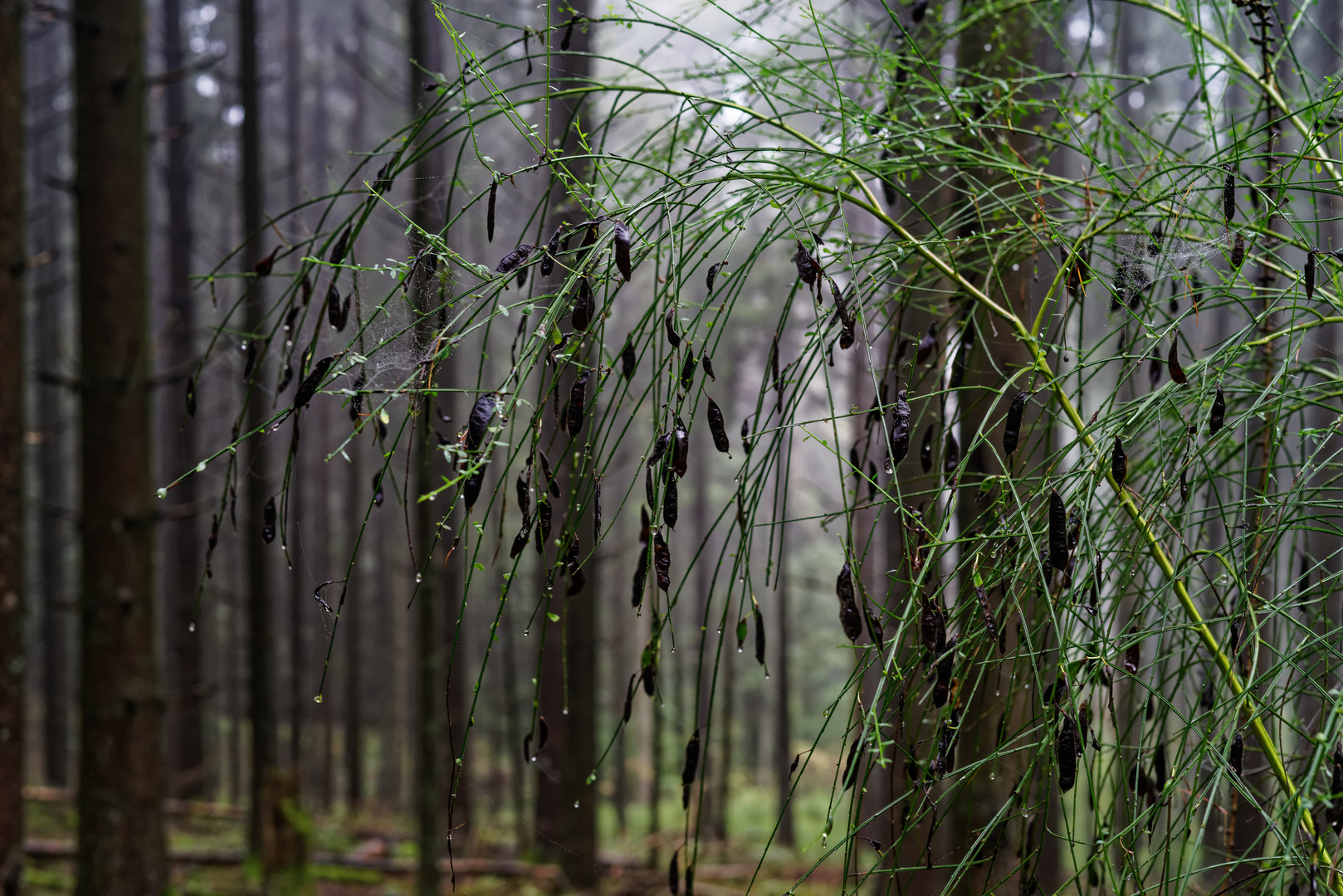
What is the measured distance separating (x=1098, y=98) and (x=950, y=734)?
1.36 metres

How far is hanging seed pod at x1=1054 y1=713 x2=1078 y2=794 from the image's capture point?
1.01 metres

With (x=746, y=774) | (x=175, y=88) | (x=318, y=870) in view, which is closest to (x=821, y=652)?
(x=746, y=774)

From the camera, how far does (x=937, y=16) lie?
2.02 meters

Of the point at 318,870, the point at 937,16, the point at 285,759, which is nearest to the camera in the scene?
the point at 937,16

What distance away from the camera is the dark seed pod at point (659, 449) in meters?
1.11

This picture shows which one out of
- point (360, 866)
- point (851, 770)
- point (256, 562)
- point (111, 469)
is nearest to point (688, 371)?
point (851, 770)

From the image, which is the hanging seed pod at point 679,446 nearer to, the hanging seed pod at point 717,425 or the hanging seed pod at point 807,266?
the hanging seed pod at point 717,425

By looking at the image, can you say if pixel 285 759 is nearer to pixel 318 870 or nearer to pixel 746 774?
pixel 746 774

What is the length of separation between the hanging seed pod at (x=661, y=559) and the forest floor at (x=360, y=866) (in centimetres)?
498

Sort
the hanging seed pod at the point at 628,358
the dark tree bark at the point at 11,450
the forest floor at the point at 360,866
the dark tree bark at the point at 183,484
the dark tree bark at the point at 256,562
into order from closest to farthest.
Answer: the hanging seed pod at the point at 628,358, the dark tree bark at the point at 11,450, the dark tree bark at the point at 256,562, the forest floor at the point at 360,866, the dark tree bark at the point at 183,484

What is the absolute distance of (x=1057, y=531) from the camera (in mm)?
1084

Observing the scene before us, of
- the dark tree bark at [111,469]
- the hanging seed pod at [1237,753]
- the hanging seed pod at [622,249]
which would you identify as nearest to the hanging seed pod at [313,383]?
the hanging seed pod at [622,249]

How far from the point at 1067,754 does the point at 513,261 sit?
964 mm

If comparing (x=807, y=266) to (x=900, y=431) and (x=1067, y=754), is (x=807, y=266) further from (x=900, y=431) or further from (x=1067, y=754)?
(x=1067, y=754)
